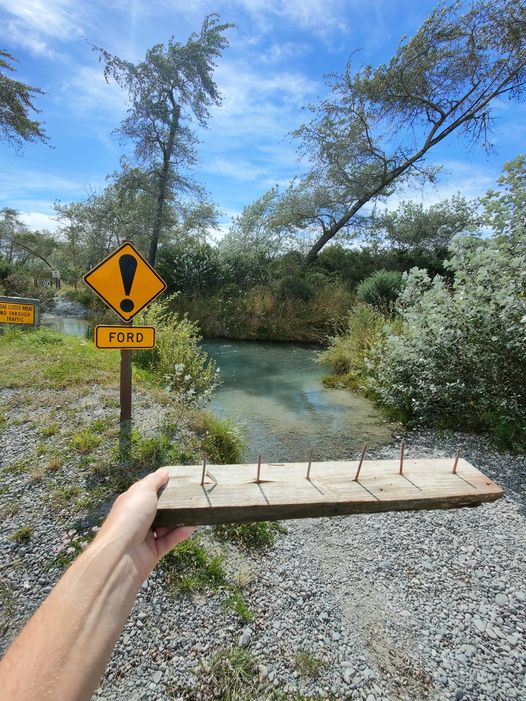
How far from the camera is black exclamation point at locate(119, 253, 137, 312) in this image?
3.09 metres

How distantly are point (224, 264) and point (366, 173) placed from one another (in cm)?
802

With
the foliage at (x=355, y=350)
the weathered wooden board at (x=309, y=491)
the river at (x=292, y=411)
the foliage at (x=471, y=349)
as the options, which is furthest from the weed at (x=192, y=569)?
the foliage at (x=355, y=350)

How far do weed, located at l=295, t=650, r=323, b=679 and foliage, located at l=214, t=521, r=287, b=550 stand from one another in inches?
30.4

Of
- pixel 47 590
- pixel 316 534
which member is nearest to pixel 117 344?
pixel 47 590

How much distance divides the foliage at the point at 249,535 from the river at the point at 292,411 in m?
1.56

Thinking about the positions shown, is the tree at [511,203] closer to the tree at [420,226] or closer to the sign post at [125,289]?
the sign post at [125,289]

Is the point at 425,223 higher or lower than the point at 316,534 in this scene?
higher

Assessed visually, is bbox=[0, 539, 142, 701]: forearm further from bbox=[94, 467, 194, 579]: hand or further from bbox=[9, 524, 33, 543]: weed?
bbox=[9, 524, 33, 543]: weed

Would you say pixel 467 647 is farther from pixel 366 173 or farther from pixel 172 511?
pixel 366 173

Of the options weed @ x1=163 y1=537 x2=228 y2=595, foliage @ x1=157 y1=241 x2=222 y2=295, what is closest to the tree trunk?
foliage @ x1=157 y1=241 x2=222 y2=295

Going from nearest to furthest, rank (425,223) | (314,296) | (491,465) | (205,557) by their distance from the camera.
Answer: (205,557) < (491,465) < (314,296) < (425,223)

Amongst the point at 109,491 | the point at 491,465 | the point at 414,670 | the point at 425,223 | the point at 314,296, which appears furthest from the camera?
the point at 425,223

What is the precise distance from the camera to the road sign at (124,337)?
3.01 metres

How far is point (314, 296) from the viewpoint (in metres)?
14.3
